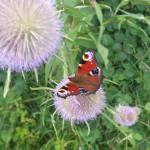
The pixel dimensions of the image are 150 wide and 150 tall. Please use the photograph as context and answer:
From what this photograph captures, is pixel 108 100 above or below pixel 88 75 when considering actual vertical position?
below

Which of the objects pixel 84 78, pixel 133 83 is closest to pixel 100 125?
pixel 133 83

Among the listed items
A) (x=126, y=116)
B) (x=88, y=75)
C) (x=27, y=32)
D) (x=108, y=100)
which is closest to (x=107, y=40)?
(x=108, y=100)

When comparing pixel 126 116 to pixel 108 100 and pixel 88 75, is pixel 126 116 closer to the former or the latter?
pixel 108 100

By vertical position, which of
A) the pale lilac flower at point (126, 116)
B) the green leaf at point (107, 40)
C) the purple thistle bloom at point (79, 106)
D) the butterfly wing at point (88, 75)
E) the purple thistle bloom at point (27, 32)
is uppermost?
the purple thistle bloom at point (27, 32)

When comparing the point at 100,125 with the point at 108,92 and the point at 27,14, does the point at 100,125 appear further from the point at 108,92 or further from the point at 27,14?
the point at 27,14

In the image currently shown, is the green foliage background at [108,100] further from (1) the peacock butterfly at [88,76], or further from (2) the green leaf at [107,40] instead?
(1) the peacock butterfly at [88,76]

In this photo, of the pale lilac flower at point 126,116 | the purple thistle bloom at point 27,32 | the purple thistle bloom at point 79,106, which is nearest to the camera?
the purple thistle bloom at point 27,32

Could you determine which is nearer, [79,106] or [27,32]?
[27,32]

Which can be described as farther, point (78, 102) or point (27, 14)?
point (78, 102)

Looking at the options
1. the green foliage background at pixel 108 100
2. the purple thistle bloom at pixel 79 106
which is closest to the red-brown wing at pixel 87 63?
the purple thistle bloom at pixel 79 106
